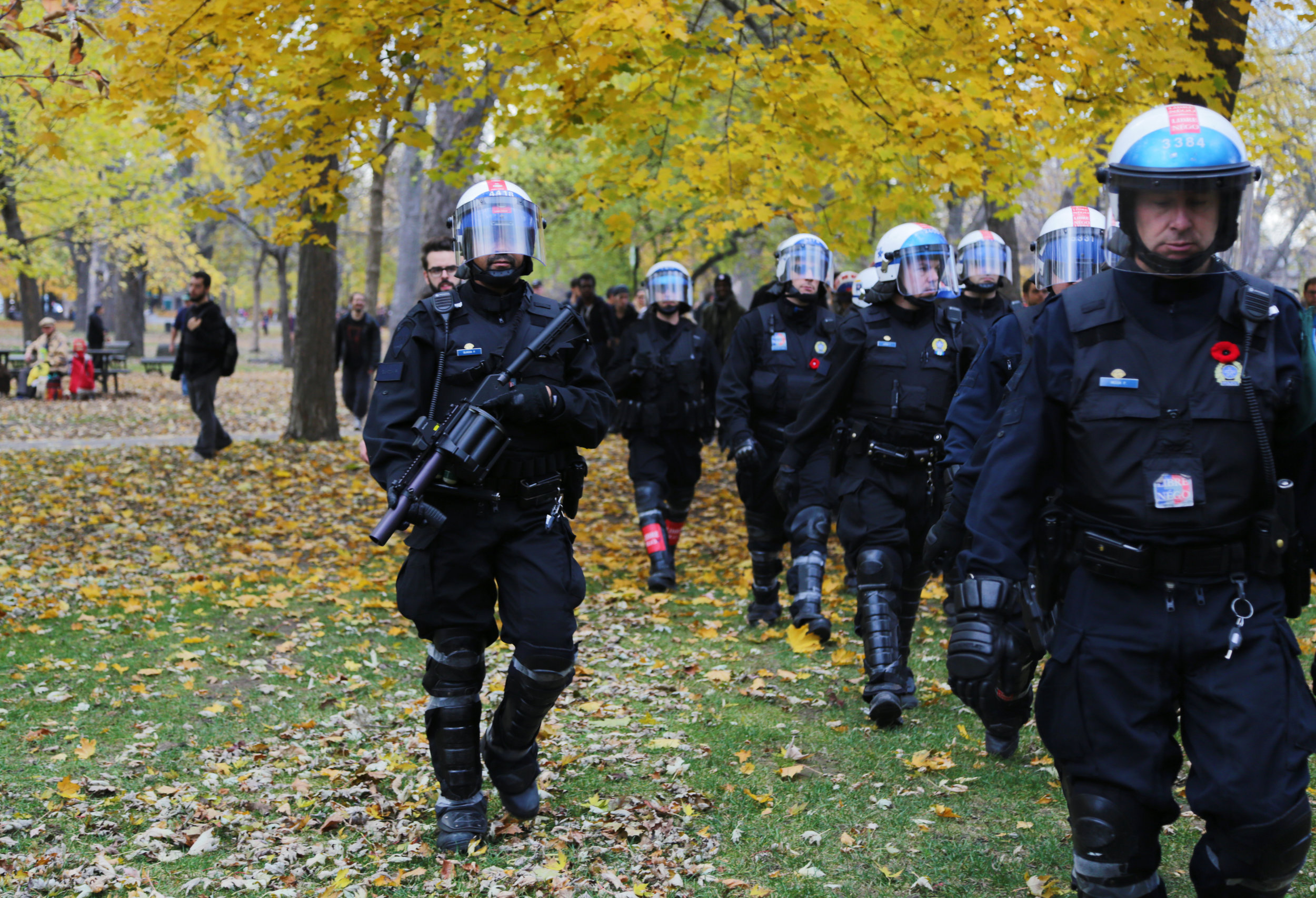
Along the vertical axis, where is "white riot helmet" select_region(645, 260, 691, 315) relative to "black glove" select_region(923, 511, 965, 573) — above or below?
above

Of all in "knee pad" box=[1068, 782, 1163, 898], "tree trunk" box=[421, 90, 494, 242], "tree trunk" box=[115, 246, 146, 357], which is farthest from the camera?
"tree trunk" box=[115, 246, 146, 357]

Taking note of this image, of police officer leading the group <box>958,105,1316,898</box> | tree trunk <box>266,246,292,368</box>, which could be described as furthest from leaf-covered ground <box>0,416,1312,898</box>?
tree trunk <box>266,246,292,368</box>

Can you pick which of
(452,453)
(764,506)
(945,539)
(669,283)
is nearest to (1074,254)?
(945,539)

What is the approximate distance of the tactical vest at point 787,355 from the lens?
26.3 ft

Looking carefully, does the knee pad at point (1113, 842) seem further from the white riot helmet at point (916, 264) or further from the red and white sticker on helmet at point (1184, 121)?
the white riot helmet at point (916, 264)

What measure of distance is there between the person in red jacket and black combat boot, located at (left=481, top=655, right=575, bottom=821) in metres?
21.9

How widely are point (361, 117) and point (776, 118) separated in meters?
3.17

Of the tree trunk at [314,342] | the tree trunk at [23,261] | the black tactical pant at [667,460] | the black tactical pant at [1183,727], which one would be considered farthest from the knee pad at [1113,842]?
the tree trunk at [23,261]

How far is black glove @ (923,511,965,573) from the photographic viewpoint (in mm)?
4730

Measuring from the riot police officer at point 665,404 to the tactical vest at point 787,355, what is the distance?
1408 mm

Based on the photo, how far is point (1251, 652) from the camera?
118 inches

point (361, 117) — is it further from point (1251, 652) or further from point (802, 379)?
point (1251, 652)

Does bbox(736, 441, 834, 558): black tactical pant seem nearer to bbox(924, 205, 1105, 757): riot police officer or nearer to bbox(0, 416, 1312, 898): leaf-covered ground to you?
bbox(0, 416, 1312, 898): leaf-covered ground

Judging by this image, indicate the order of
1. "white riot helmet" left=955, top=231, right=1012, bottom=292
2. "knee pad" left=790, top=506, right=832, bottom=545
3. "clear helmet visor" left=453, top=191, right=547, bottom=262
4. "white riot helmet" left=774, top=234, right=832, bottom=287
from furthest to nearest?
"white riot helmet" left=774, top=234, right=832, bottom=287, "knee pad" left=790, top=506, right=832, bottom=545, "white riot helmet" left=955, top=231, right=1012, bottom=292, "clear helmet visor" left=453, top=191, right=547, bottom=262
